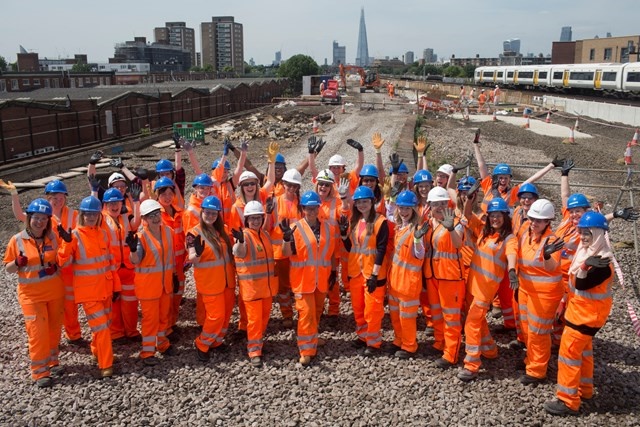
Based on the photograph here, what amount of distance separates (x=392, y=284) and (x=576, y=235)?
2074 millimetres

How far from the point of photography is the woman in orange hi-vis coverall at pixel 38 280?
517 centimetres

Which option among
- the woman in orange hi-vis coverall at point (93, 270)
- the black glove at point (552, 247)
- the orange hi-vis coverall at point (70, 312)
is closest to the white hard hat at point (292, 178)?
the woman in orange hi-vis coverall at point (93, 270)

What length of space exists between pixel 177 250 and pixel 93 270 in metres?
1.11

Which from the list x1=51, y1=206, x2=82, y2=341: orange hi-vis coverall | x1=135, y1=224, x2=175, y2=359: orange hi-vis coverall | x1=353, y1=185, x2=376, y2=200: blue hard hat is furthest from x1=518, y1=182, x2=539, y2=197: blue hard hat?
x1=51, y1=206, x2=82, y2=341: orange hi-vis coverall

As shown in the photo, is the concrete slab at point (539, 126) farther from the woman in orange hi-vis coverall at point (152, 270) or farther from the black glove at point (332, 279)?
the woman in orange hi-vis coverall at point (152, 270)

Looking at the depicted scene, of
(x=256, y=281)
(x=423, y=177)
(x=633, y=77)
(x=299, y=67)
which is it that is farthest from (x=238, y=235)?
(x=299, y=67)

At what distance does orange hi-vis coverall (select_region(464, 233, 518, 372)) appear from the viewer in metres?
5.38

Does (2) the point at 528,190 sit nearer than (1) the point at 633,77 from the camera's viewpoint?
Yes

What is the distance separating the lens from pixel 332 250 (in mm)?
5992

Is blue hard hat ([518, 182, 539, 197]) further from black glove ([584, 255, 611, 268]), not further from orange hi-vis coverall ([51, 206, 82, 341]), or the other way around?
orange hi-vis coverall ([51, 206, 82, 341])

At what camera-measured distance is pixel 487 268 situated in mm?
5418

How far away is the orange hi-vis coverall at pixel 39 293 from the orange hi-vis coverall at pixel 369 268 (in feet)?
10.4

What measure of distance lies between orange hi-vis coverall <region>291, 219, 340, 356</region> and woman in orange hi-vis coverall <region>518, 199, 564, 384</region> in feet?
6.83

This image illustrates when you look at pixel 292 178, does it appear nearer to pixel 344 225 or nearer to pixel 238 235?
pixel 344 225
